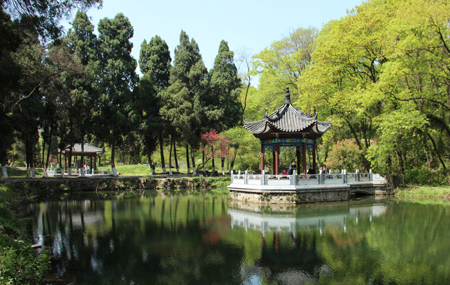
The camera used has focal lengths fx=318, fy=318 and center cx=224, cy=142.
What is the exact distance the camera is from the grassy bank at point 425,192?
58.0ft

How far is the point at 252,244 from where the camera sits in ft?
29.4

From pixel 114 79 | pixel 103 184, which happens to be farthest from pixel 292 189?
pixel 114 79

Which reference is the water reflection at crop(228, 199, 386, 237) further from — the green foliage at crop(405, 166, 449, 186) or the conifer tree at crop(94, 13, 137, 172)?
the conifer tree at crop(94, 13, 137, 172)

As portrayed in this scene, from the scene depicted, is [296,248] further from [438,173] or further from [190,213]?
[438,173]

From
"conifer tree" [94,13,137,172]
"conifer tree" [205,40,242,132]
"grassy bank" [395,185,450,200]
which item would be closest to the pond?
"grassy bank" [395,185,450,200]

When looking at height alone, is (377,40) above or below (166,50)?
below

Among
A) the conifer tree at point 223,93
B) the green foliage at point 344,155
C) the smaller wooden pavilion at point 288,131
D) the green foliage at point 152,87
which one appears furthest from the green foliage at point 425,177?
the green foliage at point 152,87

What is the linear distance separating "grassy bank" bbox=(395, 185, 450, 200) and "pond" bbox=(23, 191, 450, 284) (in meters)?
3.36

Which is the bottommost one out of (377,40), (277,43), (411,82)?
(411,82)

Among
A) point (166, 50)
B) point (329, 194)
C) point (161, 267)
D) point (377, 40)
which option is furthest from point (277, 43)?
point (161, 267)

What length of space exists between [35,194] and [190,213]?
13131 millimetres

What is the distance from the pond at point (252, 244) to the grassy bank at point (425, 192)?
336 cm

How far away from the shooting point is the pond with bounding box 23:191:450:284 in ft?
21.6

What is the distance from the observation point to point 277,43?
27.3 meters
